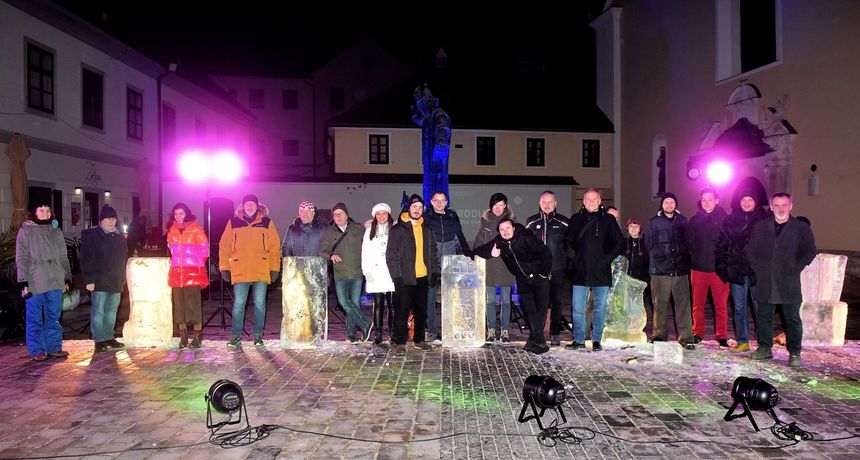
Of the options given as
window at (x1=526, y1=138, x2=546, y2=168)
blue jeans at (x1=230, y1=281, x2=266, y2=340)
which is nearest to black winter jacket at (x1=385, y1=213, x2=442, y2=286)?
blue jeans at (x1=230, y1=281, x2=266, y2=340)

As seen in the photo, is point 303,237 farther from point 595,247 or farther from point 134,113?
point 134,113

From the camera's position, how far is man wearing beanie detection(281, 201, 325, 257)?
891 centimetres

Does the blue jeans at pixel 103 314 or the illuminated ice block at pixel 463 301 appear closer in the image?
the blue jeans at pixel 103 314

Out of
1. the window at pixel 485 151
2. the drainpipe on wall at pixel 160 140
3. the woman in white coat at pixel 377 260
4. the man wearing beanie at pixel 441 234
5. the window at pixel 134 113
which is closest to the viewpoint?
the woman in white coat at pixel 377 260

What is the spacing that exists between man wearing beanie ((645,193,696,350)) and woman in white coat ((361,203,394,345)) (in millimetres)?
3577

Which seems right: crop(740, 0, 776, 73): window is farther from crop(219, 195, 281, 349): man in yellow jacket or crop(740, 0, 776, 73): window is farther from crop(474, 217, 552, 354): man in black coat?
crop(219, 195, 281, 349): man in yellow jacket

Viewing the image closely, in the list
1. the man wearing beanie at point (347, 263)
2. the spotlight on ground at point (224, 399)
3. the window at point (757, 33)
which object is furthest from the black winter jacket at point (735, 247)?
the window at point (757, 33)

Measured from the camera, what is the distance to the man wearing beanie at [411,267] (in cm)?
791

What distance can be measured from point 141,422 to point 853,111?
17.4 meters

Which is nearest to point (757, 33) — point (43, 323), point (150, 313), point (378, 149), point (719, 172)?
point (719, 172)

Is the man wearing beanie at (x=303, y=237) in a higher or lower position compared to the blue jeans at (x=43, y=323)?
higher

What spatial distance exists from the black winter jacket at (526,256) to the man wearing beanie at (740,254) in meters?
2.27

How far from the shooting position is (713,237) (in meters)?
8.05

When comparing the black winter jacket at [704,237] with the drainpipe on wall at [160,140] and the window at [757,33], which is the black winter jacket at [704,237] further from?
the drainpipe on wall at [160,140]
